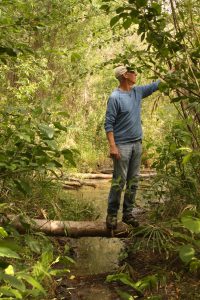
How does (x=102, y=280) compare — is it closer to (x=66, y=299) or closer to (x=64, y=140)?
(x=66, y=299)

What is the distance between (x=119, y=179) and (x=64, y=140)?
7865mm

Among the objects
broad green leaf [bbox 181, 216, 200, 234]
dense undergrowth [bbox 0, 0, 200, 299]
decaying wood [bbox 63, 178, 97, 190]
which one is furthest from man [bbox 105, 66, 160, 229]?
decaying wood [bbox 63, 178, 97, 190]

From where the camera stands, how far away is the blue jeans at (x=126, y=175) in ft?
15.1

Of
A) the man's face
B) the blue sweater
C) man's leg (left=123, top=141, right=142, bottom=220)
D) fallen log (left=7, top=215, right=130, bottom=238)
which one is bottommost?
fallen log (left=7, top=215, right=130, bottom=238)

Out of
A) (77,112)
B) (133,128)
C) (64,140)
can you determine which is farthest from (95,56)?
(133,128)

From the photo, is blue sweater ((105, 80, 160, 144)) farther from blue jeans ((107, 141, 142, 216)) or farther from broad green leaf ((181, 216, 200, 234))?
broad green leaf ((181, 216, 200, 234))

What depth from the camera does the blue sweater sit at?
460cm

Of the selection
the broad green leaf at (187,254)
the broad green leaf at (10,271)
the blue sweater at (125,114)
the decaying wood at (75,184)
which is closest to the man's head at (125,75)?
the blue sweater at (125,114)

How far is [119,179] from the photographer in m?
4.32

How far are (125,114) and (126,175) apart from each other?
714mm

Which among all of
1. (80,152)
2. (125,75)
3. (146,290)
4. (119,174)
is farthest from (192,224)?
(125,75)

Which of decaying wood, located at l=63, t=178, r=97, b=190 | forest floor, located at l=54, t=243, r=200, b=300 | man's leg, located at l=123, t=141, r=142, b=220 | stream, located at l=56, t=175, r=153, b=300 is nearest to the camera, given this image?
forest floor, located at l=54, t=243, r=200, b=300

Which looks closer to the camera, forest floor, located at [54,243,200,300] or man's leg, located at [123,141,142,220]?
forest floor, located at [54,243,200,300]

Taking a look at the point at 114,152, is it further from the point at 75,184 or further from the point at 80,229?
the point at 75,184
